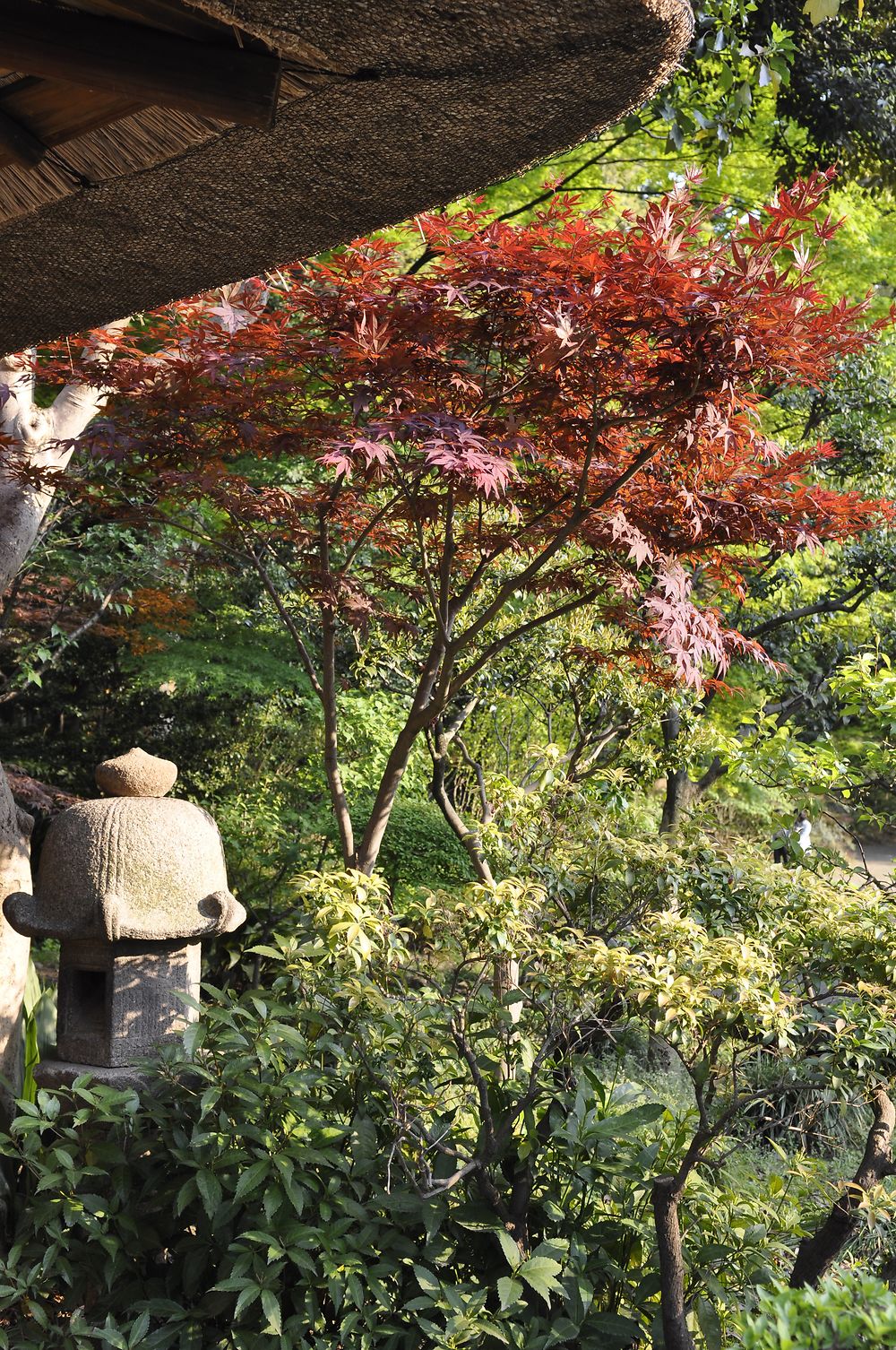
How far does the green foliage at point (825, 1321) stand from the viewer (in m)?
1.27

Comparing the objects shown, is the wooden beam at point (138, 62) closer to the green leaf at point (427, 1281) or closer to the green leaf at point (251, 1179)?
the green leaf at point (251, 1179)

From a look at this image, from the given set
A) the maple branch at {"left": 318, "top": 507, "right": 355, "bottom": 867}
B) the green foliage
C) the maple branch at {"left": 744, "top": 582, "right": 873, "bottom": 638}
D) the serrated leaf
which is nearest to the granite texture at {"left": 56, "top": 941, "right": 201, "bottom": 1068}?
the serrated leaf

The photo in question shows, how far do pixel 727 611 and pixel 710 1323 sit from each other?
16.7 feet

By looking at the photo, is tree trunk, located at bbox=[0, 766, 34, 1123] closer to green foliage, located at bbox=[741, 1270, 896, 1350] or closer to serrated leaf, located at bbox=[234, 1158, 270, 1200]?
serrated leaf, located at bbox=[234, 1158, 270, 1200]

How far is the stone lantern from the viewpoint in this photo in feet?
10.6

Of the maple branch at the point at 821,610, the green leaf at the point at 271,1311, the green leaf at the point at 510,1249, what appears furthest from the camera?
the maple branch at the point at 821,610

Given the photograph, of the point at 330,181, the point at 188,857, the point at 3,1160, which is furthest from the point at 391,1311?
the point at 330,181

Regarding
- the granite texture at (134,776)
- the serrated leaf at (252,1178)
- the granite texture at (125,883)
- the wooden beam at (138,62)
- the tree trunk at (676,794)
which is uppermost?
the wooden beam at (138,62)

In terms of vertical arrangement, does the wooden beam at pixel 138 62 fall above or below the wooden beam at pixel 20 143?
above

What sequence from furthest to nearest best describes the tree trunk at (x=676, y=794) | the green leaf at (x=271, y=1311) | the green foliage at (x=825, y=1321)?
the tree trunk at (x=676, y=794) → the green leaf at (x=271, y=1311) → the green foliage at (x=825, y=1321)

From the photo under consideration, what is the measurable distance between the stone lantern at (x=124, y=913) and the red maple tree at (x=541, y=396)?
0.81 meters

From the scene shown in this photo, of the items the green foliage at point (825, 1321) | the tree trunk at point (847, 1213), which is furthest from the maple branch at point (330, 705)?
the green foliage at point (825, 1321)

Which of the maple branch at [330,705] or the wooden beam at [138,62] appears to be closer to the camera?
the wooden beam at [138,62]

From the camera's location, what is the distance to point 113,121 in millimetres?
1940
